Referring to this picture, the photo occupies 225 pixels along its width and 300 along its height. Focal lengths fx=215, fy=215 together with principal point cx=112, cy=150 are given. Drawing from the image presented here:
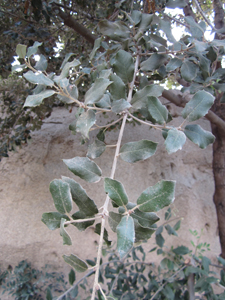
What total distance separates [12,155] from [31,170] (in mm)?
245

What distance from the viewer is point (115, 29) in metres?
0.83

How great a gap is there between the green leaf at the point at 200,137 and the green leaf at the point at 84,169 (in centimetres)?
27

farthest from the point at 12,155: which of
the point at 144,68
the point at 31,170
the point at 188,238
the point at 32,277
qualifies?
the point at 188,238

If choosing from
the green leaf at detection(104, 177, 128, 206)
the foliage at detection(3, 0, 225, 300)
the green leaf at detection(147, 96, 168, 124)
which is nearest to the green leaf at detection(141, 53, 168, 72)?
the foliage at detection(3, 0, 225, 300)

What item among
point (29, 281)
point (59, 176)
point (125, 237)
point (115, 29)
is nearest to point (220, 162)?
point (115, 29)

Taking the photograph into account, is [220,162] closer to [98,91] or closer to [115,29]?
[115,29]

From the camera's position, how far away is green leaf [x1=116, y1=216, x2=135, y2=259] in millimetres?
365

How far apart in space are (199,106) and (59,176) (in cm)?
165

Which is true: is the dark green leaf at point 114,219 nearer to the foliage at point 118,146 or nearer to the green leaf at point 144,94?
the foliage at point 118,146

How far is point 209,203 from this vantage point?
2.07 meters

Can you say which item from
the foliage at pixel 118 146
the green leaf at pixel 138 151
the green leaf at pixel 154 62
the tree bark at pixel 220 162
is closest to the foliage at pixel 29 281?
the tree bark at pixel 220 162

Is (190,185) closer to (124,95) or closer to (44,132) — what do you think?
(44,132)

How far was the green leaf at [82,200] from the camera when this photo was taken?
465 mm

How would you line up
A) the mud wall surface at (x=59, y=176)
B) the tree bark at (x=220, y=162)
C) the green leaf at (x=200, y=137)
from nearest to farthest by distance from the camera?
the green leaf at (x=200, y=137) < the tree bark at (x=220, y=162) < the mud wall surface at (x=59, y=176)
